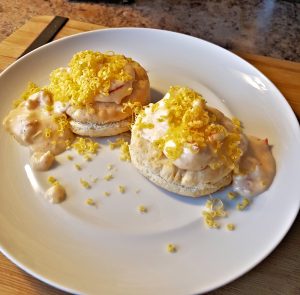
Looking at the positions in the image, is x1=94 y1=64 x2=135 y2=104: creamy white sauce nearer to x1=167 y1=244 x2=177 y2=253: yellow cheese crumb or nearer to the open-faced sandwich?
the open-faced sandwich

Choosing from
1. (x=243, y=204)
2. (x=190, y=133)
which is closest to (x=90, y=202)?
(x=190, y=133)

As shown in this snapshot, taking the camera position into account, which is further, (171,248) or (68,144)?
(68,144)

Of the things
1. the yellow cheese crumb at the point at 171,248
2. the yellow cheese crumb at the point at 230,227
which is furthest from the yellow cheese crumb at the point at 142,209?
the yellow cheese crumb at the point at 230,227

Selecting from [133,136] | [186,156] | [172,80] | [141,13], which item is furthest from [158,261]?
[141,13]

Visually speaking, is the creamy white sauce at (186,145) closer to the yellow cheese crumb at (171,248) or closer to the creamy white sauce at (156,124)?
the creamy white sauce at (156,124)

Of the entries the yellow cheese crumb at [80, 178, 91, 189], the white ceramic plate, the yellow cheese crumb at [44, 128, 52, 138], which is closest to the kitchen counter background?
the white ceramic plate

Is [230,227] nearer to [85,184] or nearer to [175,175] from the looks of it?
[175,175]
